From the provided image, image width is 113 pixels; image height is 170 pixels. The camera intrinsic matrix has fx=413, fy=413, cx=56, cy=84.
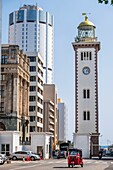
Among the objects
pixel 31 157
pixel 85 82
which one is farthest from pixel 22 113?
pixel 31 157

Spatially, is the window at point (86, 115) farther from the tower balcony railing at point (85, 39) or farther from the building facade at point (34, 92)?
the building facade at point (34, 92)

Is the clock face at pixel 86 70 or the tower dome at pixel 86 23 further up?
the tower dome at pixel 86 23

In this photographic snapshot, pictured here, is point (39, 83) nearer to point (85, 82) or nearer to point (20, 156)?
point (85, 82)

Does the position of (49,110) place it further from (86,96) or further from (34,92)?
(86,96)

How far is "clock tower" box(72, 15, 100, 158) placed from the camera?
73688 millimetres

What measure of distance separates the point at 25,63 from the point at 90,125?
21601mm

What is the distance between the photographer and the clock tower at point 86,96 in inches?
2901

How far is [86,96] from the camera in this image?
76.9m

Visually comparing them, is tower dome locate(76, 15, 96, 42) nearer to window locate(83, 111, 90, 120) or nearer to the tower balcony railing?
the tower balcony railing

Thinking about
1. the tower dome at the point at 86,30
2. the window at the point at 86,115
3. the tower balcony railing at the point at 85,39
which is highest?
the tower dome at the point at 86,30

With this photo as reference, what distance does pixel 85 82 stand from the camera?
255ft

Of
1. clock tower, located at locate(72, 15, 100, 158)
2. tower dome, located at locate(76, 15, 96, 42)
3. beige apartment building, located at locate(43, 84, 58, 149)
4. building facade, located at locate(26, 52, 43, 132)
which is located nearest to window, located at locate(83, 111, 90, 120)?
clock tower, located at locate(72, 15, 100, 158)

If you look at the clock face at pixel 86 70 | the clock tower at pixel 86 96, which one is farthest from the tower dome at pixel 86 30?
the clock face at pixel 86 70

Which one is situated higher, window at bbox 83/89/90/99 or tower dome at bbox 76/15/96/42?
tower dome at bbox 76/15/96/42
